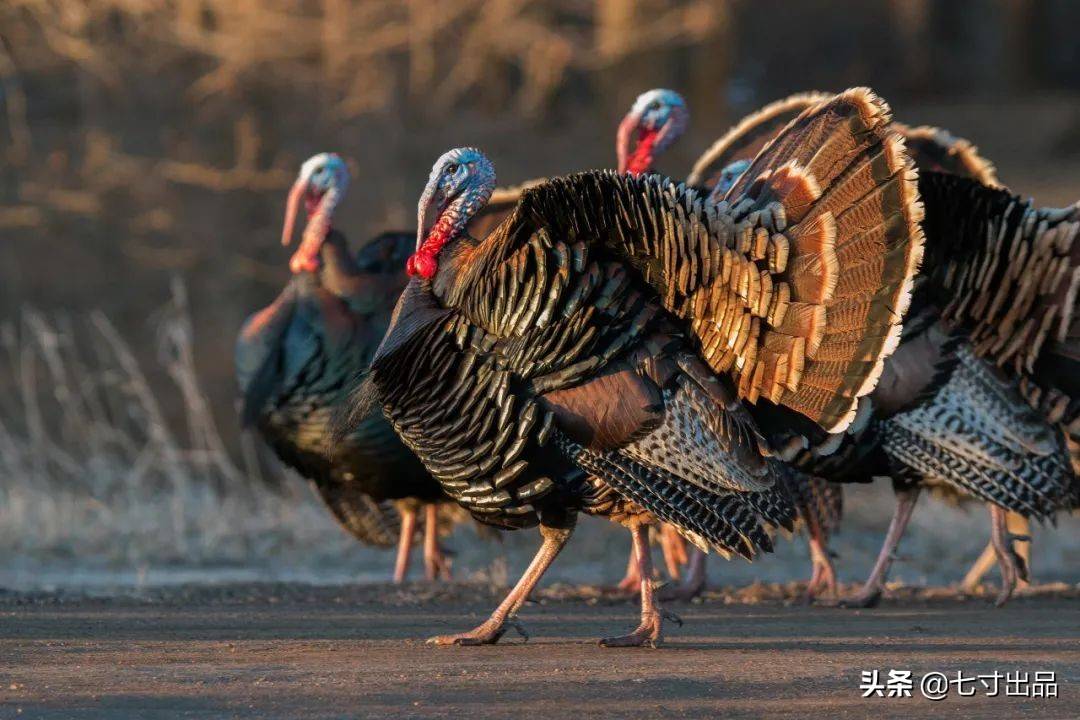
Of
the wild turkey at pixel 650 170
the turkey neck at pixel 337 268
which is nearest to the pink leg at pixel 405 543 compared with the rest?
the wild turkey at pixel 650 170

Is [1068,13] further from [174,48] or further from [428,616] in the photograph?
[428,616]

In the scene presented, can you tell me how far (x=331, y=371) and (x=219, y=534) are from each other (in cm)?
242

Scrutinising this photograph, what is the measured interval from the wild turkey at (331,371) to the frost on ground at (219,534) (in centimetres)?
57

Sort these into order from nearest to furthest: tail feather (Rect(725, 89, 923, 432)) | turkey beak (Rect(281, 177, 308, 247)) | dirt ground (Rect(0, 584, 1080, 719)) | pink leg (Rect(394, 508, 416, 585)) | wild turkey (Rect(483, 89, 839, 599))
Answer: dirt ground (Rect(0, 584, 1080, 719))
tail feather (Rect(725, 89, 923, 432))
wild turkey (Rect(483, 89, 839, 599))
pink leg (Rect(394, 508, 416, 585))
turkey beak (Rect(281, 177, 308, 247))

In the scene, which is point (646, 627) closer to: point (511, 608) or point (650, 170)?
point (511, 608)

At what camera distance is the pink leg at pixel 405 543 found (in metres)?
9.19

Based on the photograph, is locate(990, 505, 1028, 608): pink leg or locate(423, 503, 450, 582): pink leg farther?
locate(423, 503, 450, 582): pink leg

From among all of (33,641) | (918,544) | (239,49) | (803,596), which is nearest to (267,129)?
(239,49)

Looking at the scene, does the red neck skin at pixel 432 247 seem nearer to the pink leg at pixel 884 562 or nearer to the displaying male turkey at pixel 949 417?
the displaying male turkey at pixel 949 417

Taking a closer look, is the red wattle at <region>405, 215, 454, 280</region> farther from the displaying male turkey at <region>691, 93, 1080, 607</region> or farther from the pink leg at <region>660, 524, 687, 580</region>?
the pink leg at <region>660, 524, 687, 580</region>

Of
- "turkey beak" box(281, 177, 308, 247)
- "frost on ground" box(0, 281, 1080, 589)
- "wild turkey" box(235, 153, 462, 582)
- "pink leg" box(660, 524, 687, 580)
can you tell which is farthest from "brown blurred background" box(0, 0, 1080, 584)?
"pink leg" box(660, 524, 687, 580)

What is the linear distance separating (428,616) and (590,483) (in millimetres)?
1294

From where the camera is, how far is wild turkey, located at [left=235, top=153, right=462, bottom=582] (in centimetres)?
851

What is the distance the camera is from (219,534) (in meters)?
10.6
